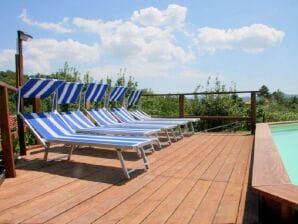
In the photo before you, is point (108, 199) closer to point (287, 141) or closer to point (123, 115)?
point (123, 115)

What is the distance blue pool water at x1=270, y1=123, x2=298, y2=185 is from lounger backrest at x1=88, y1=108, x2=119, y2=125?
3.49 meters

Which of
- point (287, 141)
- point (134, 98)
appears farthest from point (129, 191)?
point (287, 141)

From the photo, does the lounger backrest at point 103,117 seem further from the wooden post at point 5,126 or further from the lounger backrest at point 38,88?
the wooden post at point 5,126

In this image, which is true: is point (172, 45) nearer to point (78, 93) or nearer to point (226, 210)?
point (78, 93)

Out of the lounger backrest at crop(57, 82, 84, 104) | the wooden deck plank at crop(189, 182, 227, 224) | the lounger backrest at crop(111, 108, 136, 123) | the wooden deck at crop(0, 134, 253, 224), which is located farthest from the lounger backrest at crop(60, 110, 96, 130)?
the wooden deck plank at crop(189, 182, 227, 224)

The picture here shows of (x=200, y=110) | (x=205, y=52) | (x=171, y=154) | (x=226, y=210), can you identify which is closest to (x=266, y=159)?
(x=226, y=210)

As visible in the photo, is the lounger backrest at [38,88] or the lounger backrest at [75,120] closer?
the lounger backrest at [38,88]

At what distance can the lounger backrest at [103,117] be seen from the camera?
6535mm

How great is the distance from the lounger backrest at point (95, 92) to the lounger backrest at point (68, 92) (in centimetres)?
57

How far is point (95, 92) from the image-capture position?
23.1 feet

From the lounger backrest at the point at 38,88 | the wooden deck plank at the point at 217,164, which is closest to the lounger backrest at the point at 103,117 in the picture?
the lounger backrest at the point at 38,88

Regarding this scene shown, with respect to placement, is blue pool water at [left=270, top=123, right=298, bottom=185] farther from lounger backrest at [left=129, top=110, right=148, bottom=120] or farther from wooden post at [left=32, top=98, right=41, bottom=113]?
wooden post at [left=32, top=98, right=41, bottom=113]

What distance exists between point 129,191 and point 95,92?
4.07 metres

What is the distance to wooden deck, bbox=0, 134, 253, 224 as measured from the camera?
2.62m
